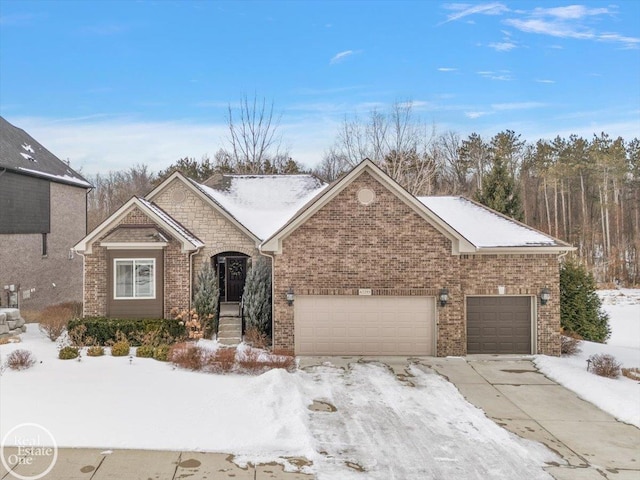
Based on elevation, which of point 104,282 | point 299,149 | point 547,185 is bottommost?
point 104,282

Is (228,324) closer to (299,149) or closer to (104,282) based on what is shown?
(104,282)

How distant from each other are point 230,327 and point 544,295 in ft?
34.8

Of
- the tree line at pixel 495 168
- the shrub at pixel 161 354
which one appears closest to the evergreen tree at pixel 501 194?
the tree line at pixel 495 168

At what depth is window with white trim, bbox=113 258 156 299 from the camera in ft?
48.0

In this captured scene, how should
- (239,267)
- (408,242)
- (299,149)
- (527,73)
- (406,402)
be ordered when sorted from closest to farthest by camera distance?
(406,402) → (408,242) → (239,267) → (527,73) → (299,149)

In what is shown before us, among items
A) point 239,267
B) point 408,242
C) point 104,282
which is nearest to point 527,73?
point 408,242

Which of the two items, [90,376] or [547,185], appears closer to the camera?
[90,376]

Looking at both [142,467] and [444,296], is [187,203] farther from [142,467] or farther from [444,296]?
[142,467]

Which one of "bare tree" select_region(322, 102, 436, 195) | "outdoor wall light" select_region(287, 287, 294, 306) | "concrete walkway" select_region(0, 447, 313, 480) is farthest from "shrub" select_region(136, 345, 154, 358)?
"bare tree" select_region(322, 102, 436, 195)

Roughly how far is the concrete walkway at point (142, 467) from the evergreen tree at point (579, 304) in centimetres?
1360

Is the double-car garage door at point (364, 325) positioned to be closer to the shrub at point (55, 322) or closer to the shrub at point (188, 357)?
the shrub at point (188, 357)

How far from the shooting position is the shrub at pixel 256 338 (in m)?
13.7

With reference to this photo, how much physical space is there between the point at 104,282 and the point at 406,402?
36.6ft

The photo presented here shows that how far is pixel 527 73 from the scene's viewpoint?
85.1 ft
